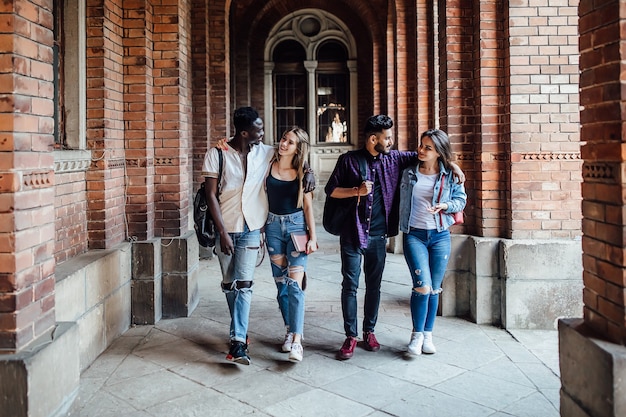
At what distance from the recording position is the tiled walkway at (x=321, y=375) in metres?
3.55

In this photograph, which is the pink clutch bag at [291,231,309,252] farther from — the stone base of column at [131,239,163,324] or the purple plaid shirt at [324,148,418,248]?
the stone base of column at [131,239,163,324]

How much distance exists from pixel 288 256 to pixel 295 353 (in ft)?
2.47

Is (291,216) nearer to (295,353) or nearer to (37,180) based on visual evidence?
(295,353)

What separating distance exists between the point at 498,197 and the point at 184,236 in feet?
Result: 10.6

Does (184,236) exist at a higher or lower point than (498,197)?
lower

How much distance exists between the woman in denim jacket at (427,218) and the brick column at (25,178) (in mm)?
2598

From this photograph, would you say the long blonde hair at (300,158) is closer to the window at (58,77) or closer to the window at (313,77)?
the window at (58,77)

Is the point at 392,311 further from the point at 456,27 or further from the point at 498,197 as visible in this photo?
the point at 456,27

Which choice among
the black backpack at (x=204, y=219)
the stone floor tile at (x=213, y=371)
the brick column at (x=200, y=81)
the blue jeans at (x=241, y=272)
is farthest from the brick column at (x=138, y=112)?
the brick column at (x=200, y=81)

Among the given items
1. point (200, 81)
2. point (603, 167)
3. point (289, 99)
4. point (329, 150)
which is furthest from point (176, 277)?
point (289, 99)

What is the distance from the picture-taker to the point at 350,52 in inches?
619

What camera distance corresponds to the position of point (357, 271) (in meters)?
4.50

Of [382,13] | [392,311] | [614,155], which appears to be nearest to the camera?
[614,155]

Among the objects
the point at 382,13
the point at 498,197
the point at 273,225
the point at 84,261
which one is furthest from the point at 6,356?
the point at 382,13
